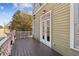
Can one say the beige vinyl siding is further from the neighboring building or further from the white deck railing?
the white deck railing

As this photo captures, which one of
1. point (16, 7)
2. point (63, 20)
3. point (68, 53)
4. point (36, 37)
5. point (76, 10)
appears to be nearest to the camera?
point (76, 10)

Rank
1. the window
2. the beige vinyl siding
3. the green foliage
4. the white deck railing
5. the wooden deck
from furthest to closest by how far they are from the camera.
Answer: the white deck railing < the green foliage < the wooden deck < the beige vinyl siding < the window

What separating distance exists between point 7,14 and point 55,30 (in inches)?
69.0

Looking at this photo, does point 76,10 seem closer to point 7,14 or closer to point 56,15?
point 56,15

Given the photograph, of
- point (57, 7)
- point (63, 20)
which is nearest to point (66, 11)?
point (63, 20)

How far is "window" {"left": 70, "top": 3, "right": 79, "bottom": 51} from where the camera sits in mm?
4145

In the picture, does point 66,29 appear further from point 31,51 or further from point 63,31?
point 31,51

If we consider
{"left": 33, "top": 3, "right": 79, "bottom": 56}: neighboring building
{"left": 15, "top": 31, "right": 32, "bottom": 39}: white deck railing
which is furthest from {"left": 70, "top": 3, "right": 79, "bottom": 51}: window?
{"left": 15, "top": 31, "right": 32, "bottom": 39}: white deck railing

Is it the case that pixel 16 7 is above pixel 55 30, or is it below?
above

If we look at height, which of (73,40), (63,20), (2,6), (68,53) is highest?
(2,6)

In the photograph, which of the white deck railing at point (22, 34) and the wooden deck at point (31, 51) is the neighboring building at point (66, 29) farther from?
the white deck railing at point (22, 34)

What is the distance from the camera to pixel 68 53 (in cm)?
446

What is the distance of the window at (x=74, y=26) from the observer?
13.6ft

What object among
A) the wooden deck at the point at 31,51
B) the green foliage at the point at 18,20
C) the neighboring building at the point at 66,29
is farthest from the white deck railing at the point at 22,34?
the neighboring building at the point at 66,29
